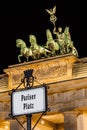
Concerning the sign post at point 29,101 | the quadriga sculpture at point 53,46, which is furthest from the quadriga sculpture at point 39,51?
the sign post at point 29,101

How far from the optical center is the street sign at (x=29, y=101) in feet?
18.6

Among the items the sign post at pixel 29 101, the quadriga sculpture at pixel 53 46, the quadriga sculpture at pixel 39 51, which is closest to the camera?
the sign post at pixel 29 101

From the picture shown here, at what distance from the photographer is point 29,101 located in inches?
227

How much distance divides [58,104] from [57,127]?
729 cm

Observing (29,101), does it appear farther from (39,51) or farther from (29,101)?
(39,51)

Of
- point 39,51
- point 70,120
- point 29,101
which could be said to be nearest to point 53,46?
point 39,51

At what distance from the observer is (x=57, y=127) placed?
36.2m

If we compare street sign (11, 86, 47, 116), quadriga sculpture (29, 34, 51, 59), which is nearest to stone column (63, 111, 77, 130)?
quadriga sculpture (29, 34, 51, 59)

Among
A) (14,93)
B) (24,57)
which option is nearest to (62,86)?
(24,57)

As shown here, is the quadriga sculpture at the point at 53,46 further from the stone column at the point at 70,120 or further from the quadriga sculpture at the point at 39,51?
the stone column at the point at 70,120

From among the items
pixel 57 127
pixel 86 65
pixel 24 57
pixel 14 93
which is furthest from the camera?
pixel 57 127

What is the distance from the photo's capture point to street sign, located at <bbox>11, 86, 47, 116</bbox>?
223 inches

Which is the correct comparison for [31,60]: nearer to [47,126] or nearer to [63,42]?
[63,42]

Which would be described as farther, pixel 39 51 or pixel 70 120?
pixel 39 51
